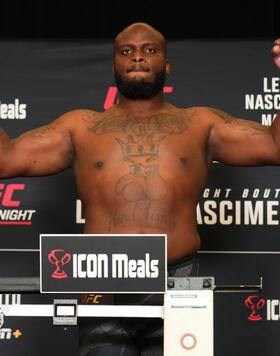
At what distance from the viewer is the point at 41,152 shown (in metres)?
2.06

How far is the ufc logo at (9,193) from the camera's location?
266 centimetres

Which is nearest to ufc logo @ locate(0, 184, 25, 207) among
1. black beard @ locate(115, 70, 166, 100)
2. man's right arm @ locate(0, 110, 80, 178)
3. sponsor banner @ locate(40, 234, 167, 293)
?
man's right arm @ locate(0, 110, 80, 178)

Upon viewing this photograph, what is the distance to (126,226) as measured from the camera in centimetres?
191

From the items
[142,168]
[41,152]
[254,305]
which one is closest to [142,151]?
[142,168]

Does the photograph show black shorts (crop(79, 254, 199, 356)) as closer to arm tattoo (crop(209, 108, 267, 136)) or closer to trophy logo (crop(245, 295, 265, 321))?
arm tattoo (crop(209, 108, 267, 136))

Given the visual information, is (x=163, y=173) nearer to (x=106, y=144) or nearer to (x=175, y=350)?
(x=106, y=144)

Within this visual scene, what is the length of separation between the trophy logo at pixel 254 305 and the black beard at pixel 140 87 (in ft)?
3.15

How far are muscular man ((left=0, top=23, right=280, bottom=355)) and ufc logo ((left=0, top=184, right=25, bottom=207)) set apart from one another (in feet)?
2.05

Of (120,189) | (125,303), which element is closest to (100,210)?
(120,189)

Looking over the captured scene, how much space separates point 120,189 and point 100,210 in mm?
86

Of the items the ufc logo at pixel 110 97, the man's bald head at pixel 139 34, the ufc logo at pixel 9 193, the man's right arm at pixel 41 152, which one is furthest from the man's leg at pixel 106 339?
the ufc logo at pixel 110 97

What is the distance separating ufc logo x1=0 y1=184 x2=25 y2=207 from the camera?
2662 millimetres

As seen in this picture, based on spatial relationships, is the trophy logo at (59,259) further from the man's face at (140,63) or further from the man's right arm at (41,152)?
the man's face at (140,63)

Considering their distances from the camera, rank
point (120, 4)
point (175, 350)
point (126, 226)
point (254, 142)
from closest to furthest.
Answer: point (175, 350), point (126, 226), point (254, 142), point (120, 4)
